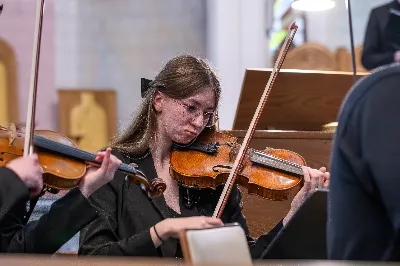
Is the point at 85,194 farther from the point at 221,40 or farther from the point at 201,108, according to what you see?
the point at 221,40

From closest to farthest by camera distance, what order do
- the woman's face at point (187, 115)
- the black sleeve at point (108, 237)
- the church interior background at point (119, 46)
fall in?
the black sleeve at point (108, 237) < the woman's face at point (187, 115) < the church interior background at point (119, 46)

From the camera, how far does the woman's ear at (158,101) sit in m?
1.91

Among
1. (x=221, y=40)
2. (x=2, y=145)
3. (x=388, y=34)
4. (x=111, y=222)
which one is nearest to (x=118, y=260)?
(x=2, y=145)

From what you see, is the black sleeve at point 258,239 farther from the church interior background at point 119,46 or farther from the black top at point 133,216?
the church interior background at point 119,46

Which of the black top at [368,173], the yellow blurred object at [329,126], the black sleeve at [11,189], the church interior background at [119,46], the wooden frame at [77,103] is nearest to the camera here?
the black top at [368,173]

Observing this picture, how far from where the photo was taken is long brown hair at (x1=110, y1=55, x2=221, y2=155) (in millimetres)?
1867

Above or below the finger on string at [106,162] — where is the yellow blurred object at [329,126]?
below

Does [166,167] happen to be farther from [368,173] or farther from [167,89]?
[368,173]

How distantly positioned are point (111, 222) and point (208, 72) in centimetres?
51

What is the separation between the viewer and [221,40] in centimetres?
420

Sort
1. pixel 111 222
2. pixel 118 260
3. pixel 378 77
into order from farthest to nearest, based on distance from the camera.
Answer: pixel 111 222 → pixel 378 77 → pixel 118 260

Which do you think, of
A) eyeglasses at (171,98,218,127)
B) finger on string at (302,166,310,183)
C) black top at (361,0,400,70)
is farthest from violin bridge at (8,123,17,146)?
black top at (361,0,400,70)

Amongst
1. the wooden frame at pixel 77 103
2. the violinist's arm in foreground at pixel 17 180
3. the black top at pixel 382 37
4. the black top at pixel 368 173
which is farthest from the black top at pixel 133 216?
the wooden frame at pixel 77 103

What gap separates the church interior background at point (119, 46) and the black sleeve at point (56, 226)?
2.70 meters
